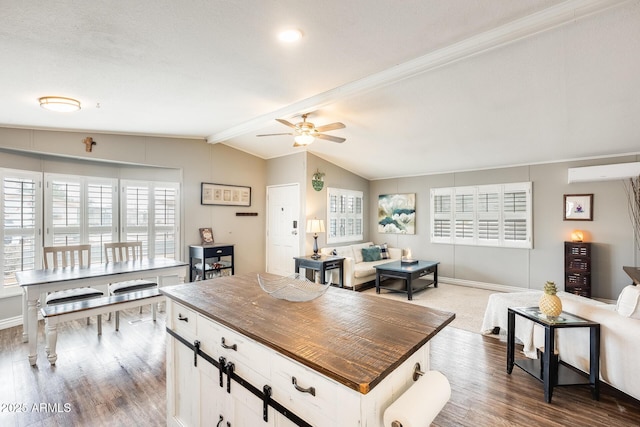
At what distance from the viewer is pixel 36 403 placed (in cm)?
231

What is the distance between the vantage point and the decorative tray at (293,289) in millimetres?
1777

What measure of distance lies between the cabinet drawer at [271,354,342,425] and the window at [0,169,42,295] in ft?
15.3

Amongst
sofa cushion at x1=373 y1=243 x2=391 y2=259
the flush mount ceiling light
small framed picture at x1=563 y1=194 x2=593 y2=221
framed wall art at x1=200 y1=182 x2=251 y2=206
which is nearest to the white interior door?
framed wall art at x1=200 y1=182 x2=251 y2=206

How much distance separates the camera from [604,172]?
15.3 feet

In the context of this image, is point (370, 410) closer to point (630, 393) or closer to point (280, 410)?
point (280, 410)

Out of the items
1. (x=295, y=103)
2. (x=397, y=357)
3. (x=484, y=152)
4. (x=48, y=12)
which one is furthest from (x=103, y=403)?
(x=484, y=152)

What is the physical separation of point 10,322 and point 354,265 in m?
5.12

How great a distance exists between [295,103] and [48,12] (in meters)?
2.44

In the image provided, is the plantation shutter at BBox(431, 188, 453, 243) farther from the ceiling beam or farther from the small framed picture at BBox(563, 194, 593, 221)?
the ceiling beam

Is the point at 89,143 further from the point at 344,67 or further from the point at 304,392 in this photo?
the point at 304,392

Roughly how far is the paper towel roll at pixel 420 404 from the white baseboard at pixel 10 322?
520 cm

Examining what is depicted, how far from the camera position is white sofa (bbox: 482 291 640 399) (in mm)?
2260

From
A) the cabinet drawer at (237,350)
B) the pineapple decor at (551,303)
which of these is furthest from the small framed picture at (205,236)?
the pineapple decor at (551,303)

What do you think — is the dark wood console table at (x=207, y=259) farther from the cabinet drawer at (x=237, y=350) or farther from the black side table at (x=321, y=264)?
the cabinet drawer at (x=237, y=350)
